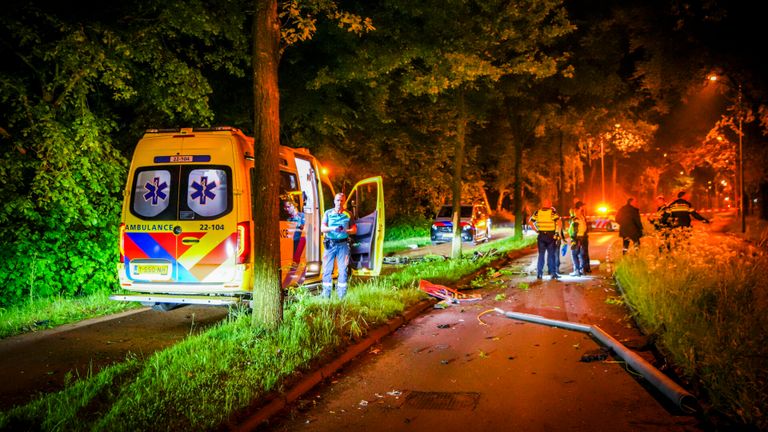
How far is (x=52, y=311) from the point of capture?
8672 millimetres

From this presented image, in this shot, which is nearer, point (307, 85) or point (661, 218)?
point (661, 218)

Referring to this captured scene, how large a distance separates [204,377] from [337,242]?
451 cm

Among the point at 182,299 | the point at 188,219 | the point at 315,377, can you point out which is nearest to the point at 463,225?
the point at 188,219

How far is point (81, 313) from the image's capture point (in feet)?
28.8

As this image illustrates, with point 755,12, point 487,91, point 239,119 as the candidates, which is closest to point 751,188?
point 755,12

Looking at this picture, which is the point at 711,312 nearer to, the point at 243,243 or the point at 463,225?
the point at 243,243

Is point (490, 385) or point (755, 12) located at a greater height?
point (755, 12)

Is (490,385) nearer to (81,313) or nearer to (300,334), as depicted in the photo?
(300,334)

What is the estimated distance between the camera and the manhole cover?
495 cm

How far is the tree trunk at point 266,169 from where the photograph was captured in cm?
677

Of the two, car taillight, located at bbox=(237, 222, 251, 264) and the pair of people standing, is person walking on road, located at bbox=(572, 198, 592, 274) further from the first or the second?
car taillight, located at bbox=(237, 222, 251, 264)

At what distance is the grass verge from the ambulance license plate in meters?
1.38

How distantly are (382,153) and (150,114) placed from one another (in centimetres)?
1340

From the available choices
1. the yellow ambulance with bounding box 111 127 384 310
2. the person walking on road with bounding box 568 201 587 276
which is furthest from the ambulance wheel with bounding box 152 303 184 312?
the person walking on road with bounding box 568 201 587 276
